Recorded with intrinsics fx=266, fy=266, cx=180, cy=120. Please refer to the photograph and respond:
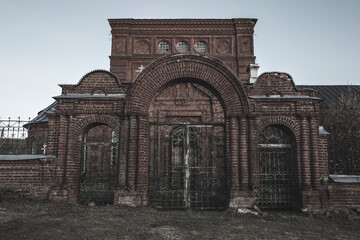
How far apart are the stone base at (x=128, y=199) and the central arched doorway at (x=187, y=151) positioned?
597 mm

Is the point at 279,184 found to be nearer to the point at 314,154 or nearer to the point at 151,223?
the point at 314,154

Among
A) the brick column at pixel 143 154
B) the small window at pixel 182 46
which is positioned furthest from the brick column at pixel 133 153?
the small window at pixel 182 46

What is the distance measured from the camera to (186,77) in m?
7.69

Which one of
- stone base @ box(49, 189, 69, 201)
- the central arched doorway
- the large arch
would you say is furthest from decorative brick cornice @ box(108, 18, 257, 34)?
stone base @ box(49, 189, 69, 201)

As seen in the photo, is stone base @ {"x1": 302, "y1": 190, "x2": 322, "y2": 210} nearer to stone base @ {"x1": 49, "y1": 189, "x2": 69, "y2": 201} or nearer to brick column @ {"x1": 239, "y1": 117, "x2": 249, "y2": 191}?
brick column @ {"x1": 239, "y1": 117, "x2": 249, "y2": 191}

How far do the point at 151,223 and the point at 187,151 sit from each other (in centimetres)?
248

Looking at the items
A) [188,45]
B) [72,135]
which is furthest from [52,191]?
[188,45]

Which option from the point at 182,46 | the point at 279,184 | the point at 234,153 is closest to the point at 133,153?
the point at 234,153

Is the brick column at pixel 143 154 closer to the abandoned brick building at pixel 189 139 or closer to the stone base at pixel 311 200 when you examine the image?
the abandoned brick building at pixel 189 139

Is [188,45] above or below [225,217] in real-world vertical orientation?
above

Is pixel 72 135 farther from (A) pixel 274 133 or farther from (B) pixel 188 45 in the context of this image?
(B) pixel 188 45

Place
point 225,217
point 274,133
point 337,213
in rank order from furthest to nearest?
point 274,133
point 337,213
point 225,217

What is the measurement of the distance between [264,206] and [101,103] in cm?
546

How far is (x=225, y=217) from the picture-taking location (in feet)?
20.7
